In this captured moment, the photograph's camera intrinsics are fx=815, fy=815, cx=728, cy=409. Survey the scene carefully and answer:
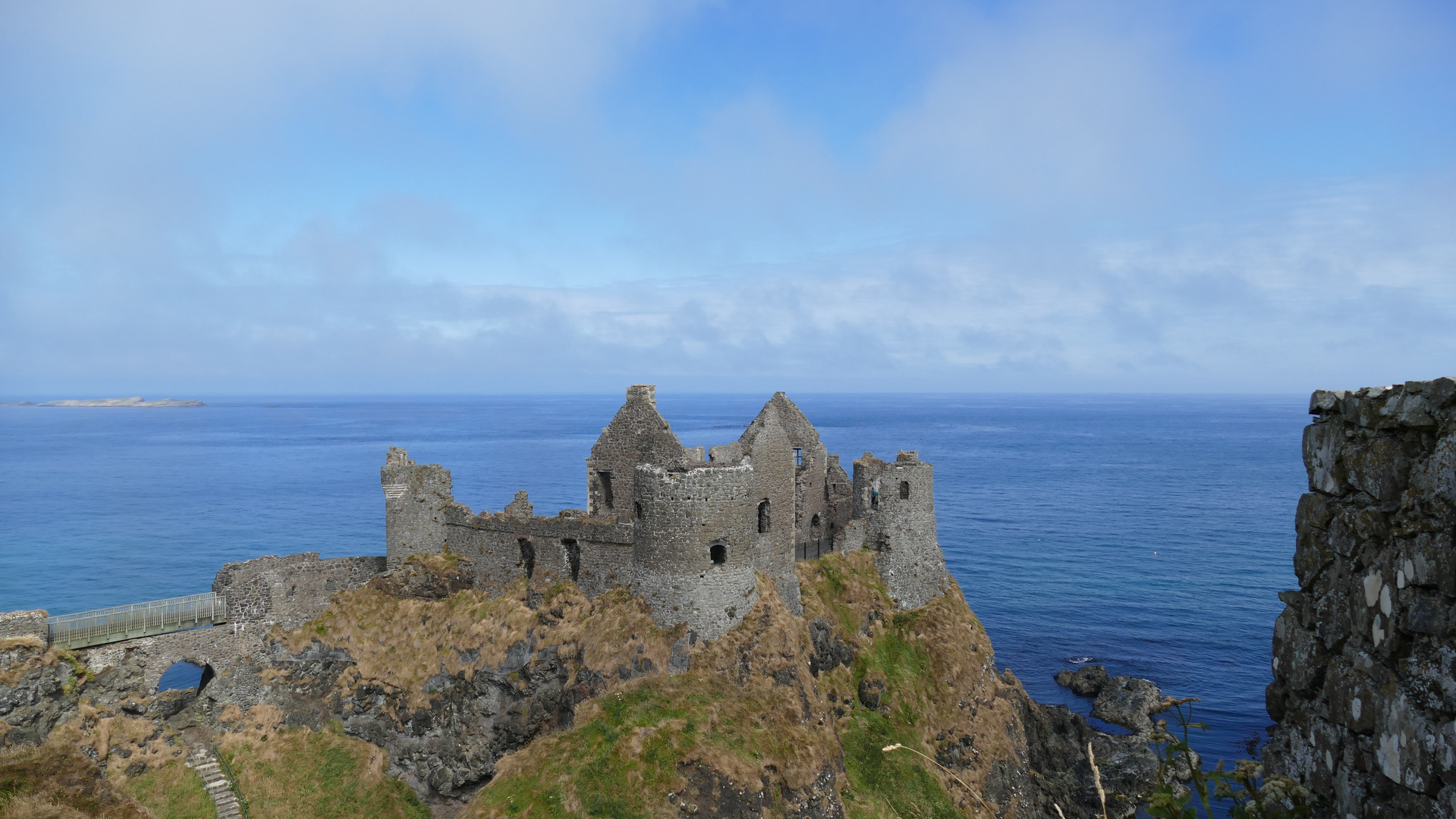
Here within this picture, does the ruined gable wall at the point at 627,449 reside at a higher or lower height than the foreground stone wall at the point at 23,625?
higher

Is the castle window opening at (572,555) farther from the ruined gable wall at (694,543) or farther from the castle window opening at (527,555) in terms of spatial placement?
the ruined gable wall at (694,543)

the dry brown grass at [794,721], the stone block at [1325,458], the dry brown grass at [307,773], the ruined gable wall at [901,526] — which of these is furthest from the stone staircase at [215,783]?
the stone block at [1325,458]

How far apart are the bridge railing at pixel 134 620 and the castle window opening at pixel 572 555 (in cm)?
1476

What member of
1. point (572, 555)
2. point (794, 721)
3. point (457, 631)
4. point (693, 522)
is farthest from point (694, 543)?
point (457, 631)

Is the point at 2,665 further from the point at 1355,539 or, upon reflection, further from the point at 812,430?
the point at 1355,539

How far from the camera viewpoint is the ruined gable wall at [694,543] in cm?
3022

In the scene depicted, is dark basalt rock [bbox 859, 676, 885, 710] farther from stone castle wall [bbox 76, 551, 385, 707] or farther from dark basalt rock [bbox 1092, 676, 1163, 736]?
stone castle wall [bbox 76, 551, 385, 707]

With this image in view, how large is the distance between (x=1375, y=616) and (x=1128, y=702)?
50.5 m

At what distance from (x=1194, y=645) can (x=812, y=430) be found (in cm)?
4119

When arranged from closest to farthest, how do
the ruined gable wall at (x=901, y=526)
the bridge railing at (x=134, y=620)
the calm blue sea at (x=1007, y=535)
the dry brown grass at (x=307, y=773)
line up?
the dry brown grass at (x=307, y=773) → the bridge railing at (x=134, y=620) → the ruined gable wall at (x=901, y=526) → the calm blue sea at (x=1007, y=535)

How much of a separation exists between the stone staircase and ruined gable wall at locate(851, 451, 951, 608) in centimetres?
2717

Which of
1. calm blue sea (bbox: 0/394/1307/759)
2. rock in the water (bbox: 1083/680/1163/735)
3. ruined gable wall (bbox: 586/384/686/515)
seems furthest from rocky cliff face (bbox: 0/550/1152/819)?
calm blue sea (bbox: 0/394/1307/759)

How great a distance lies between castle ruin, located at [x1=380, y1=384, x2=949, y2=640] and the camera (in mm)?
30469

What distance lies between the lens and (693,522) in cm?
3023
